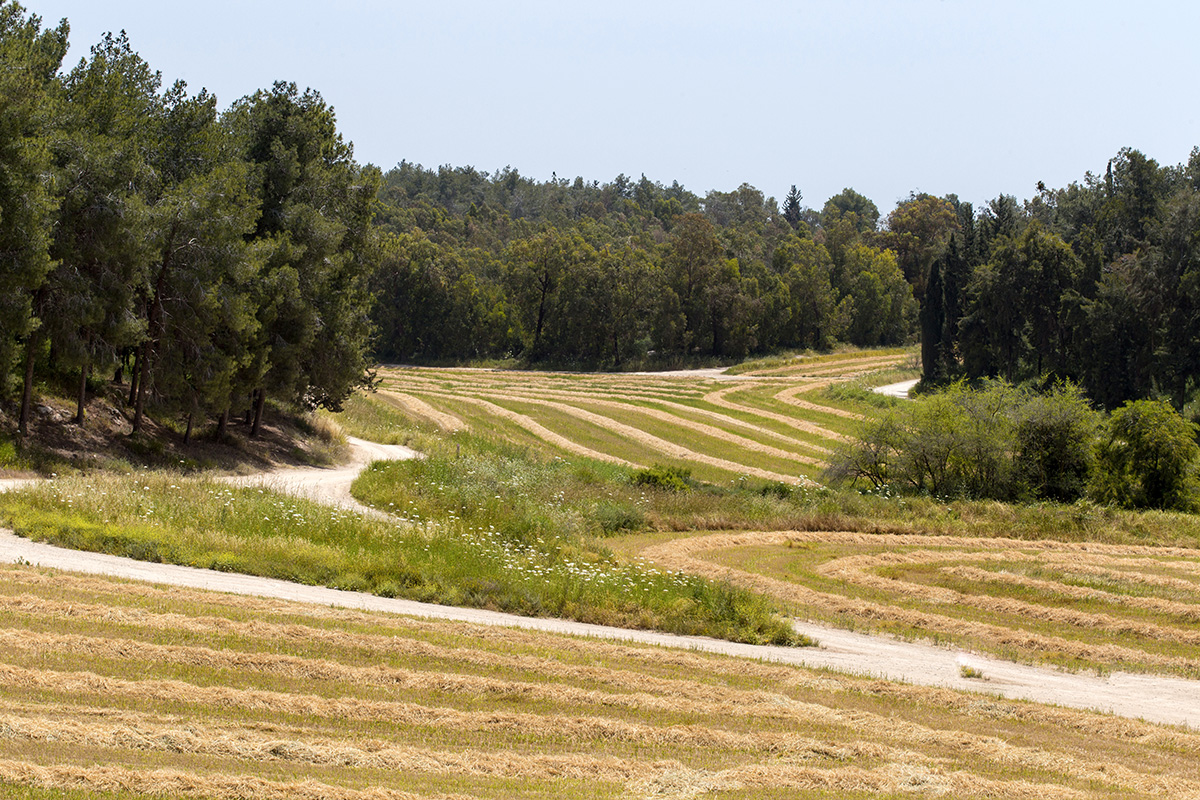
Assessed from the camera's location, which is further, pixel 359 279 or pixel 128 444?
pixel 359 279

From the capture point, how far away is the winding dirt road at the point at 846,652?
48.3ft

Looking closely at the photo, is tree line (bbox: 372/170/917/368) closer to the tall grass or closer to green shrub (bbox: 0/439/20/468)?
green shrub (bbox: 0/439/20/468)

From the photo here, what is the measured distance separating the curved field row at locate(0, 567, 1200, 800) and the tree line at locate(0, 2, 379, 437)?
1698 cm

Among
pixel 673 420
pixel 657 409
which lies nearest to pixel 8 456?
pixel 673 420

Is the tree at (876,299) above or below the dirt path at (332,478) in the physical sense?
above

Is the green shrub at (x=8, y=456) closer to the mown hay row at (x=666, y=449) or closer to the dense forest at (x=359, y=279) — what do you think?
the dense forest at (x=359, y=279)

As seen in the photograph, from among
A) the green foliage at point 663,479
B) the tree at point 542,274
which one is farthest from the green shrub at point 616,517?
the tree at point 542,274

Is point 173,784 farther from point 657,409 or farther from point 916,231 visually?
point 916,231

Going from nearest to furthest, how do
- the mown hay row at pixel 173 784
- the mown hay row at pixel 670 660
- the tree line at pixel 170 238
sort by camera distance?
the mown hay row at pixel 173 784 → the mown hay row at pixel 670 660 → the tree line at pixel 170 238

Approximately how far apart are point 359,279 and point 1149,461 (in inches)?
1324

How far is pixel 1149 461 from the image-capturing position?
36.3 m

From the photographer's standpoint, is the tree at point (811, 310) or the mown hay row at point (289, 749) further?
the tree at point (811, 310)

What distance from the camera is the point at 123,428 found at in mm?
34438

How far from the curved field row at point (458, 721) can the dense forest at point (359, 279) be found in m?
17.9
